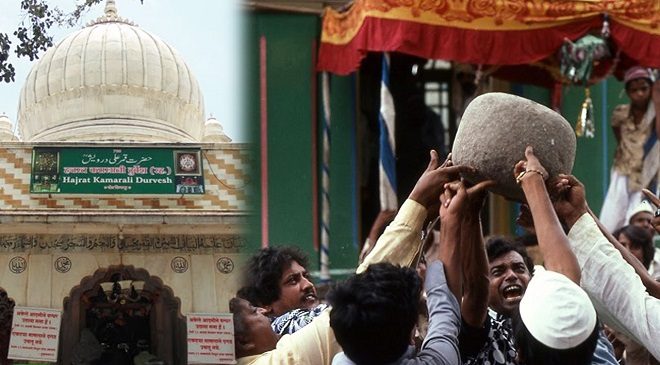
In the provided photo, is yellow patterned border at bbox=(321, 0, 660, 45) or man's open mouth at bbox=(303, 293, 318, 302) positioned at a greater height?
yellow patterned border at bbox=(321, 0, 660, 45)

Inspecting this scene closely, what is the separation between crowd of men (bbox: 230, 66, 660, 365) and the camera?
9.20ft

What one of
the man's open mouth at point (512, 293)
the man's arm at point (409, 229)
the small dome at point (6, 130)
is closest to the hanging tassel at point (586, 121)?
the small dome at point (6, 130)

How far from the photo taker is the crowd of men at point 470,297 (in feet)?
9.20

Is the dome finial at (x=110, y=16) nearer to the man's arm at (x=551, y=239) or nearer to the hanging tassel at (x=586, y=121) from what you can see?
the man's arm at (x=551, y=239)

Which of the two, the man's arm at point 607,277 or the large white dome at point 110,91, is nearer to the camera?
the man's arm at point 607,277

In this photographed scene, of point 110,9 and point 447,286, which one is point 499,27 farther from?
point 447,286

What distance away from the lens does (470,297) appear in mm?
3223

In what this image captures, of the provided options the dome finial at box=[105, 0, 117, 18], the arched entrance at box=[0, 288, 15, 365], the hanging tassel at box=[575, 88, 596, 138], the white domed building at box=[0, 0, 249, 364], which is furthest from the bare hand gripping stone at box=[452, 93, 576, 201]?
the hanging tassel at box=[575, 88, 596, 138]

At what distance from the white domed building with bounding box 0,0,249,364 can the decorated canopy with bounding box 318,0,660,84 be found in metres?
1.39

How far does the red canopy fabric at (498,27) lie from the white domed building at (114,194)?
1.38 metres

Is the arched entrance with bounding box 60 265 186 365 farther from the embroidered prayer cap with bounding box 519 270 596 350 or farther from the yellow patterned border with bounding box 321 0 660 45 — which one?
the embroidered prayer cap with bounding box 519 270 596 350

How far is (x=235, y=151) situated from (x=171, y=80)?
88.9 inches

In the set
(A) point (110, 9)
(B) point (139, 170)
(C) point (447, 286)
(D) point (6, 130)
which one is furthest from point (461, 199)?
(D) point (6, 130)

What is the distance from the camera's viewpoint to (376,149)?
9.13 metres
